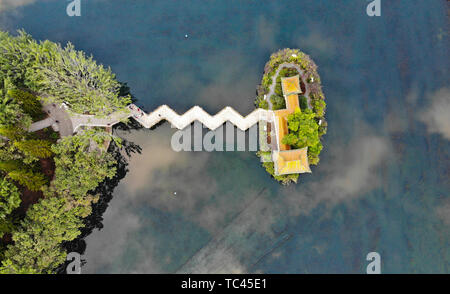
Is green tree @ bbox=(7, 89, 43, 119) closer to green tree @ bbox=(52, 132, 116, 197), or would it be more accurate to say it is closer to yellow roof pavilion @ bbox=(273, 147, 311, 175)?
green tree @ bbox=(52, 132, 116, 197)

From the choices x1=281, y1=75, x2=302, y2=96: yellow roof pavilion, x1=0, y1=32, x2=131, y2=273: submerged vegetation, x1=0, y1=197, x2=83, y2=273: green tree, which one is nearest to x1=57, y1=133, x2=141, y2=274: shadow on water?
x1=0, y1=32, x2=131, y2=273: submerged vegetation

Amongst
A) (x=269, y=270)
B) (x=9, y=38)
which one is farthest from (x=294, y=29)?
(x=9, y=38)

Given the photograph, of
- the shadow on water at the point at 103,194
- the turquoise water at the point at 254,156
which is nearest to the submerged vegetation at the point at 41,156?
the shadow on water at the point at 103,194

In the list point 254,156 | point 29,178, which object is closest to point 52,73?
point 29,178

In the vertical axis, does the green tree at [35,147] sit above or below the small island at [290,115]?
below

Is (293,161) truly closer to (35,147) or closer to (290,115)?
(290,115)

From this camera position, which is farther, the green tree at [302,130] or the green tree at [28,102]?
the green tree at [302,130]

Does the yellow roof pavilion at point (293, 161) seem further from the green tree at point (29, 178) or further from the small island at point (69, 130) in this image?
the green tree at point (29, 178)
